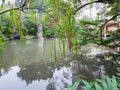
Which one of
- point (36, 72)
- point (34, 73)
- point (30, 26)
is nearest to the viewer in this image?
point (34, 73)

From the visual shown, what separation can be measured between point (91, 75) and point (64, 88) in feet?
3.71

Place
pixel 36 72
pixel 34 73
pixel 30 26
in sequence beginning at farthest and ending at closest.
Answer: pixel 30 26 → pixel 36 72 → pixel 34 73

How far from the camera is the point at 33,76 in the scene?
6.50 meters

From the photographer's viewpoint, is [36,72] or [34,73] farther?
[36,72]

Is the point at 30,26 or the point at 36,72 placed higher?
the point at 30,26

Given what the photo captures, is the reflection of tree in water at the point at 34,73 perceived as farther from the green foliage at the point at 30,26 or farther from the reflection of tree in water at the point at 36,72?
the green foliage at the point at 30,26

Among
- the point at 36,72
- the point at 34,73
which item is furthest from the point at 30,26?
the point at 34,73

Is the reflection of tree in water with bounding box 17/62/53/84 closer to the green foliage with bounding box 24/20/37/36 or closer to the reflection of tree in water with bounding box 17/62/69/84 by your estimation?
the reflection of tree in water with bounding box 17/62/69/84

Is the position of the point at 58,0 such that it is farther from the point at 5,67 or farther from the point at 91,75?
the point at 5,67

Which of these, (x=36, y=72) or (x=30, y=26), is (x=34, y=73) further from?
(x=30, y=26)

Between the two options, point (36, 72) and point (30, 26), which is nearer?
point (36, 72)

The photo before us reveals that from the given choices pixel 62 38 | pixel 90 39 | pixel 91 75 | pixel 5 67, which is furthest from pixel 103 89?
pixel 5 67

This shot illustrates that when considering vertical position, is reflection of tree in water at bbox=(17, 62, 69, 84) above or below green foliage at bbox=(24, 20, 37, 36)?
below

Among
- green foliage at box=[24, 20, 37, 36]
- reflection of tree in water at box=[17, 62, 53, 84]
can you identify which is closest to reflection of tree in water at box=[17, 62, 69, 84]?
reflection of tree in water at box=[17, 62, 53, 84]
